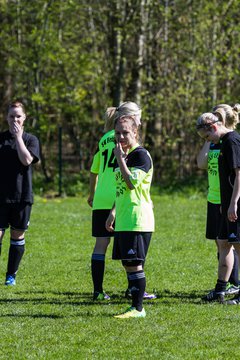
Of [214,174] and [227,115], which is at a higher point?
[227,115]

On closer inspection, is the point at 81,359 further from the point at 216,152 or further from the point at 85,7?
the point at 85,7

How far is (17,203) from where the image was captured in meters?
8.58

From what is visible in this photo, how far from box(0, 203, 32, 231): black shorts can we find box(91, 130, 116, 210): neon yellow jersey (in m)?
1.08

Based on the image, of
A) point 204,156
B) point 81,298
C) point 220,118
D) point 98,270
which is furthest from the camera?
point 204,156

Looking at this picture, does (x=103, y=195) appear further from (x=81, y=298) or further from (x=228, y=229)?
(x=228, y=229)

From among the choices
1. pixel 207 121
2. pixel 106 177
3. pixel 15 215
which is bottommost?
pixel 15 215

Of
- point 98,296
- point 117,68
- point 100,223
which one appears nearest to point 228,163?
point 100,223

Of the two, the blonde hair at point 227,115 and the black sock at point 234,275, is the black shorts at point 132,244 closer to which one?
the blonde hair at point 227,115

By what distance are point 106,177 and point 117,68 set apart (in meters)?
15.6

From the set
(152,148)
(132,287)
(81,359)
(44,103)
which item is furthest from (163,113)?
(81,359)

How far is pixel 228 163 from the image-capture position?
7.39 meters

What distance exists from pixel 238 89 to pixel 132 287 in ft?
56.6

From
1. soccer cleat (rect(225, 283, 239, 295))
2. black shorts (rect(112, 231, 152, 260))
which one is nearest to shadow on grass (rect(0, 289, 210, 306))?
soccer cleat (rect(225, 283, 239, 295))

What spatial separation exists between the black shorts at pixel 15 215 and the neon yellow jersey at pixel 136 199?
185cm
